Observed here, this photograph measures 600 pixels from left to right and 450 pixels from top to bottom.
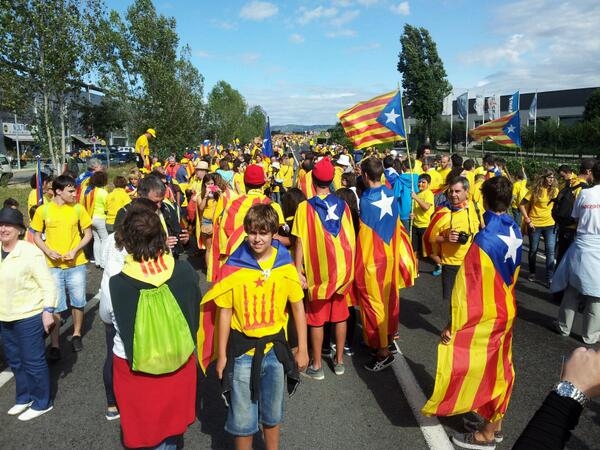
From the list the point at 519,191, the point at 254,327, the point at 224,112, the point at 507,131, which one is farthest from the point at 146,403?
the point at 224,112

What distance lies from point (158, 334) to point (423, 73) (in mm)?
56929

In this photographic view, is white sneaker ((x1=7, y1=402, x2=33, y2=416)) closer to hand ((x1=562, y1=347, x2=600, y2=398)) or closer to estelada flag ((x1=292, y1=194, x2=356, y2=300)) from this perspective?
estelada flag ((x1=292, y1=194, x2=356, y2=300))

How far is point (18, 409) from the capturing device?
12.6 ft

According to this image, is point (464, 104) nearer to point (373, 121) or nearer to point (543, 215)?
point (543, 215)

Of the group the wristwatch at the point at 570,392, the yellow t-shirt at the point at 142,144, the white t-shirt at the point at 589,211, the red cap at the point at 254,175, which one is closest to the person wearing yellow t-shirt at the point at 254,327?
the wristwatch at the point at 570,392

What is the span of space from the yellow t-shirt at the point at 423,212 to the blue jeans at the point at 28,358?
645 centimetres

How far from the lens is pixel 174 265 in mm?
2639

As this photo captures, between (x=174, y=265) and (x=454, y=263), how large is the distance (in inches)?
128

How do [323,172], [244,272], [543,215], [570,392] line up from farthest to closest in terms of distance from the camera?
1. [543,215]
2. [323,172]
3. [244,272]
4. [570,392]

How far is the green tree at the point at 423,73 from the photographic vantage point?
53.8 meters

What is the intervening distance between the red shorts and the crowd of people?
0.01 meters

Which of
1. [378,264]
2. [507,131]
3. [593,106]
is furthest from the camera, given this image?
[593,106]

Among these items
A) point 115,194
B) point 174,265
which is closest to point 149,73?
point 115,194

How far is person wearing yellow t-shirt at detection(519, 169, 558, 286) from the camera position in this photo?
738cm
